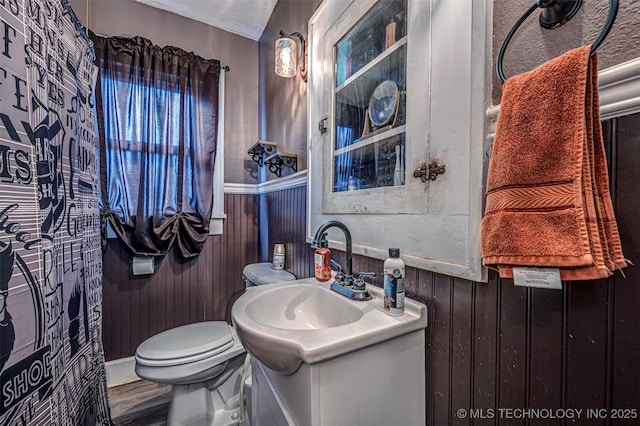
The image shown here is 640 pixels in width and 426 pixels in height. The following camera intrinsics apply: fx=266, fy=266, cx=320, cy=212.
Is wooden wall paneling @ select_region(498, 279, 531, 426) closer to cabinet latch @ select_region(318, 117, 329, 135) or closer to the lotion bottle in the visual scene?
the lotion bottle

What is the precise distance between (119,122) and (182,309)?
4.34 ft

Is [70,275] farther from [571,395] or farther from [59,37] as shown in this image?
[571,395]

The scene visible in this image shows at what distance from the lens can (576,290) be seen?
509mm

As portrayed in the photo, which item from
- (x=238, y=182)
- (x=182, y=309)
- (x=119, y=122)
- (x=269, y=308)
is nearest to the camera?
(x=269, y=308)

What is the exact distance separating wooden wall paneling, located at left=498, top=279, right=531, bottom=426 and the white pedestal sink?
8.0 inches

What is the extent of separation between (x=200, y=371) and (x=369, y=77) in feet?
4.82

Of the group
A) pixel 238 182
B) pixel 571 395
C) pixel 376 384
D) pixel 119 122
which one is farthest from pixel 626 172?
pixel 119 122

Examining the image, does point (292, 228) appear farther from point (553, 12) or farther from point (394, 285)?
point (553, 12)

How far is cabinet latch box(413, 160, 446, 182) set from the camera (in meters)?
0.74

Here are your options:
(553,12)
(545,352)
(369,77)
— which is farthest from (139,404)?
(553,12)

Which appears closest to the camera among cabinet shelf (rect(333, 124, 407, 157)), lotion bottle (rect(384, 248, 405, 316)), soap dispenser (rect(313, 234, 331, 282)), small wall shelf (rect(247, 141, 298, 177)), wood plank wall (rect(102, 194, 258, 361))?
lotion bottle (rect(384, 248, 405, 316))

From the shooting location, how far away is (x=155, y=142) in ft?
5.84

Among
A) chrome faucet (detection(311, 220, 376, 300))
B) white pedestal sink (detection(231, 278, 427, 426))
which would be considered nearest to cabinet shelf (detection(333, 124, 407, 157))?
chrome faucet (detection(311, 220, 376, 300))

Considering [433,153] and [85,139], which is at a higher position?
[85,139]
